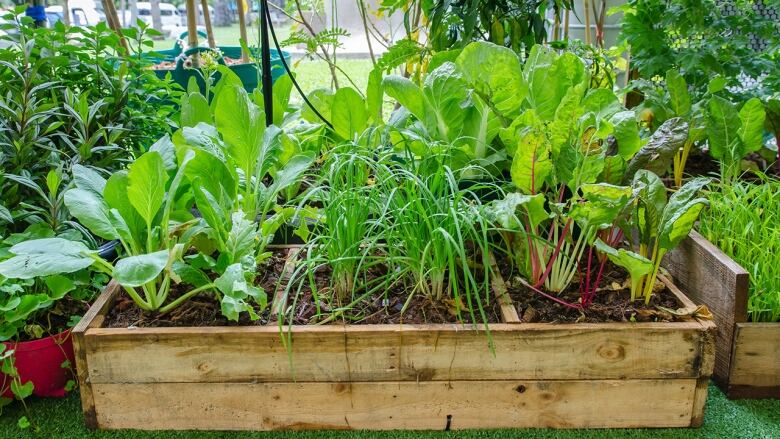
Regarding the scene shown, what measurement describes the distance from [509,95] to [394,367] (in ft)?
2.10

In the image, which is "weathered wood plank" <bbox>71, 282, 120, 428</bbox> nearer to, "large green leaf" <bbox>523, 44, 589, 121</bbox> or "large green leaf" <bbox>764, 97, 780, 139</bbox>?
"large green leaf" <bbox>523, 44, 589, 121</bbox>

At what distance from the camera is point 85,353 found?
1.17m

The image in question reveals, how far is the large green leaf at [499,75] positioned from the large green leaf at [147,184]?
67 centimetres

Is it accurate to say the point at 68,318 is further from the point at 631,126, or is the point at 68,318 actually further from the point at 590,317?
the point at 631,126

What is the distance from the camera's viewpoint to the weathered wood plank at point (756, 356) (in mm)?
1284

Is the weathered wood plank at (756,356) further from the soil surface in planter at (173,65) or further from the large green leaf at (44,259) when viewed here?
the soil surface in planter at (173,65)

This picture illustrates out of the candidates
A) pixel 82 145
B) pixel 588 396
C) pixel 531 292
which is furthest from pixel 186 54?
pixel 588 396

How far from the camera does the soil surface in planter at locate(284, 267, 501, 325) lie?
1.21 metres

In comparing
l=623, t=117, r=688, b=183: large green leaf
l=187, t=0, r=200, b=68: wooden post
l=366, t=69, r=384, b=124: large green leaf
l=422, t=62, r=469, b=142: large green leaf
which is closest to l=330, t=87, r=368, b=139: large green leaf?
l=366, t=69, r=384, b=124: large green leaf

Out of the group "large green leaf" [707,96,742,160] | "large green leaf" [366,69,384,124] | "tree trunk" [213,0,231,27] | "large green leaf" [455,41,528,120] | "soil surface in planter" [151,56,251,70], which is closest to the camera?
"large green leaf" [455,41,528,120]

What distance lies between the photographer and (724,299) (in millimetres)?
1305

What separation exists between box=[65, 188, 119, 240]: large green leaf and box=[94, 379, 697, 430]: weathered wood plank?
286 millimetres

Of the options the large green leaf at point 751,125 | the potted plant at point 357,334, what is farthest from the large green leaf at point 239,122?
the large green leaf at point 751,125

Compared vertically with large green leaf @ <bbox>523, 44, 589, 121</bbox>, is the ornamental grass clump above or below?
below
